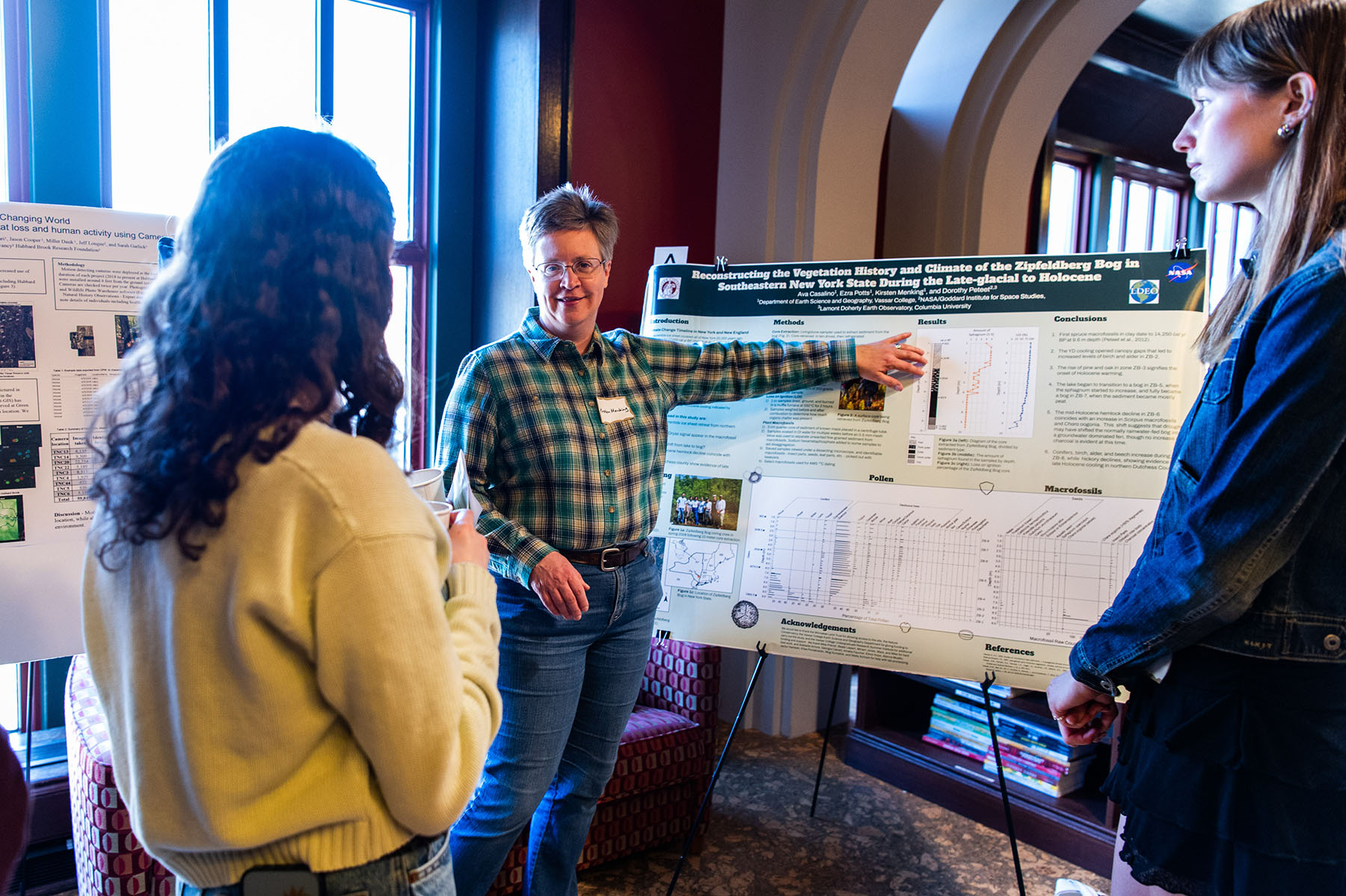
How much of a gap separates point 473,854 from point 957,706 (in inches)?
70.3

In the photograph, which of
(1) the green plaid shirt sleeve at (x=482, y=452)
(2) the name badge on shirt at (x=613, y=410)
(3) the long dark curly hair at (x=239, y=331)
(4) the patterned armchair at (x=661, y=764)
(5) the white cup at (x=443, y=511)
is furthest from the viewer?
(4) the patterned armchair at (x=661, y=764)

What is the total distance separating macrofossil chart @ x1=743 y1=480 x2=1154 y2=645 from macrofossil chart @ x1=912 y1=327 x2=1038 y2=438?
153 millimetres

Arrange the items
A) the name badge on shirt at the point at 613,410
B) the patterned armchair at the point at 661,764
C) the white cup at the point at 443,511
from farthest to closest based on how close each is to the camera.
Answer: the patterned armchair at the point at 661,764 → the name badge on shirt at the point at 613,410 → the white cup at the point at 443,511

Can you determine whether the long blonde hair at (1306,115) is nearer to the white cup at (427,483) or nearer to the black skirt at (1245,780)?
the black skirt at (1245,780)

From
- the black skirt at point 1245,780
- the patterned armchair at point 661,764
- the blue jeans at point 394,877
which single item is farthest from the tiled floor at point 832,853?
the blue jeans at point 394,877

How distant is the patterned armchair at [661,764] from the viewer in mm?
2262

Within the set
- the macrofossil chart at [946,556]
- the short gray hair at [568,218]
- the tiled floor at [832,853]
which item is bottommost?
the tiled floor at [832,853]

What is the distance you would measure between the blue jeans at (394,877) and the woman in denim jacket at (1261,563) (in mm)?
854

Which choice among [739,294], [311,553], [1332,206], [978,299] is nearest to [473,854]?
[311,553]

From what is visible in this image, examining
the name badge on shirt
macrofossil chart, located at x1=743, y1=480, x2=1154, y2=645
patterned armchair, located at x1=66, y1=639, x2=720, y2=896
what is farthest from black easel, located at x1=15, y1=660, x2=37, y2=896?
macrofossil chart, located at x1=743, y1=480, x2=1154, y2=645

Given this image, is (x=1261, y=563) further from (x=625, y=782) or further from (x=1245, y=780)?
(x=625, y=782)

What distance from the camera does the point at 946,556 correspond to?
192 centimetres

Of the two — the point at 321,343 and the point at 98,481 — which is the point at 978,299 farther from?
the point at 98,481

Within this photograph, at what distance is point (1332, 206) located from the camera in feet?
3.43
